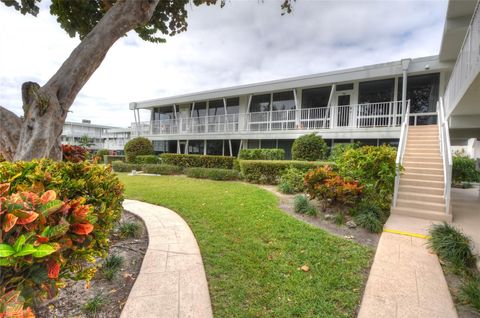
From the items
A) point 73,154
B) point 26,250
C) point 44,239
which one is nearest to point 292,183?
point 73,154

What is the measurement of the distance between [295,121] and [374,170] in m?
7.57

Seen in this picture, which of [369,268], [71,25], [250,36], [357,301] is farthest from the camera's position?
[250,36]

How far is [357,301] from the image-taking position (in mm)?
2652

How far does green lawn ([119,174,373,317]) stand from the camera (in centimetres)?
254

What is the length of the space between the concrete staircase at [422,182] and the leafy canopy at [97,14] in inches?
234

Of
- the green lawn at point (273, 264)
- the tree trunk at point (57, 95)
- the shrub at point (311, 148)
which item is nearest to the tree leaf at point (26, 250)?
the green lawn at point (273, 264)

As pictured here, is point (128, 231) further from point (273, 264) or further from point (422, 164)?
point (422, 164)

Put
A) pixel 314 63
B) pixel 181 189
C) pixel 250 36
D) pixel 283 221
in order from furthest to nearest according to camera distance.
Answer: pixel 314 63 < pixel 250 36 < pixel 181 189 < pixel 283 221

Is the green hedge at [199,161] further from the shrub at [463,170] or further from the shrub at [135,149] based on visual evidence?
the shrub at [463,170]

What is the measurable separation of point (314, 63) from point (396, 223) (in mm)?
11913

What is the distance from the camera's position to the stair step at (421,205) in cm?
573

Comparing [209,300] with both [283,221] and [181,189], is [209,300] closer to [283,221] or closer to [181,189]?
[283,221]

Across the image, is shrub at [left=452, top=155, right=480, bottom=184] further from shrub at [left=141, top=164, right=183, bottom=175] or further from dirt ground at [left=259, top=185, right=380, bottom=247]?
shrub at [left=141, top=164, right=183, bottom=175]

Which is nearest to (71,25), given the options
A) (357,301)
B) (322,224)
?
(322,224)
